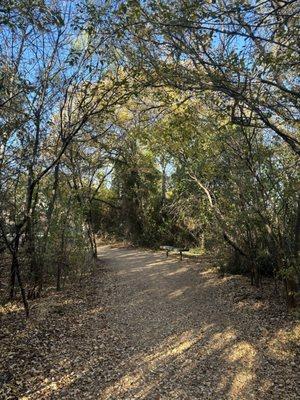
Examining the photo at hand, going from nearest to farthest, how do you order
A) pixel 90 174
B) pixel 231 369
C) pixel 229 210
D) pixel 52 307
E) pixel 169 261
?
pixel 231 369, pixel 52 307, pixel 229 210, pixel 169 261, pixel 90 174

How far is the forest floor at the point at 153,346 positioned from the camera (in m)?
5.12

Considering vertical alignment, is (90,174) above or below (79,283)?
above

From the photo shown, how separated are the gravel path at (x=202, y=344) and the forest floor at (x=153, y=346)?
2cm

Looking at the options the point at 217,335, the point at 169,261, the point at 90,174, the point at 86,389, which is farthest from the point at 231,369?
the point at 90,174

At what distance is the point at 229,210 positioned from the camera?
39.3 ft

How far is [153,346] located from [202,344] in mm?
850

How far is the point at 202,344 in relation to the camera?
263 inches

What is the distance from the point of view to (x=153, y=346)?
21.9ft

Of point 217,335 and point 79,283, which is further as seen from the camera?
point 79,283

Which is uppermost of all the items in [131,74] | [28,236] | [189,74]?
[131,74]

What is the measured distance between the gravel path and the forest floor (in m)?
0.02

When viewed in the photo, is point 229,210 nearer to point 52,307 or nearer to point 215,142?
point 215,142

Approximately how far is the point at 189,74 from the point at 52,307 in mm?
5986

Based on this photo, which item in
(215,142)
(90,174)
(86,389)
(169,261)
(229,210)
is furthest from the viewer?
(90,174)
